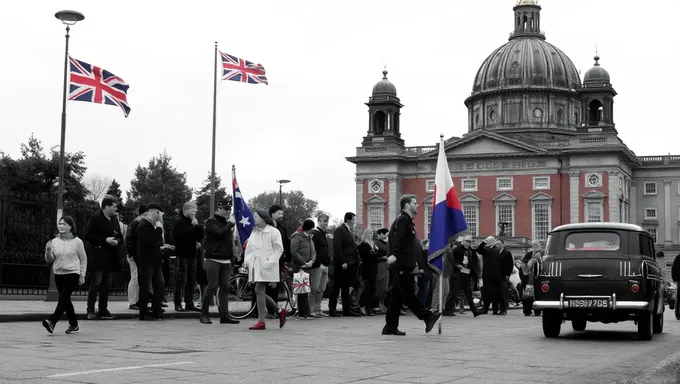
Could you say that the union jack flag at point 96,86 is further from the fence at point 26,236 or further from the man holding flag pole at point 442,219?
the man holding flag pole at point 442,219

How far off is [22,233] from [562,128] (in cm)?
8569

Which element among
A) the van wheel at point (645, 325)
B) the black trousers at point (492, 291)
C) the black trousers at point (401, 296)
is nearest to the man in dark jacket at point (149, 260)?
the black trousers at point (401, 296)

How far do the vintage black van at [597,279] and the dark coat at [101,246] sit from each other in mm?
6665

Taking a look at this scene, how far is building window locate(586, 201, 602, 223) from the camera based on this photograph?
88375 mm

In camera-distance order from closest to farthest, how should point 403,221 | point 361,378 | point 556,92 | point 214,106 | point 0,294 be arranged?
1. point 361,378
2. point 403,221
3. point 0,294
4. point 214,106
5. point 556,92

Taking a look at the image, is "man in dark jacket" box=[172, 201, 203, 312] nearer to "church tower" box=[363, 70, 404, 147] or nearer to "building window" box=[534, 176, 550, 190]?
"building window" box=[534, 176, 550, 190]

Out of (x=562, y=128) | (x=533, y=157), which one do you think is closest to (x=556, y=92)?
(x=562, y=128)

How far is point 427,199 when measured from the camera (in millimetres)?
94812

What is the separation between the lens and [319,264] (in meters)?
20.1

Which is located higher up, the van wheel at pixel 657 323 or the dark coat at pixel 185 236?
the dark coat at pixel 185 236

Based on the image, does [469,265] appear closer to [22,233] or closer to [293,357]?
[22,233]

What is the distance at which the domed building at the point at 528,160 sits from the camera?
3546 inches

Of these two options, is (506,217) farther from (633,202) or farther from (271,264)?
(271,264)

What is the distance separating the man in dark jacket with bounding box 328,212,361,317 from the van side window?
6.64 meters
